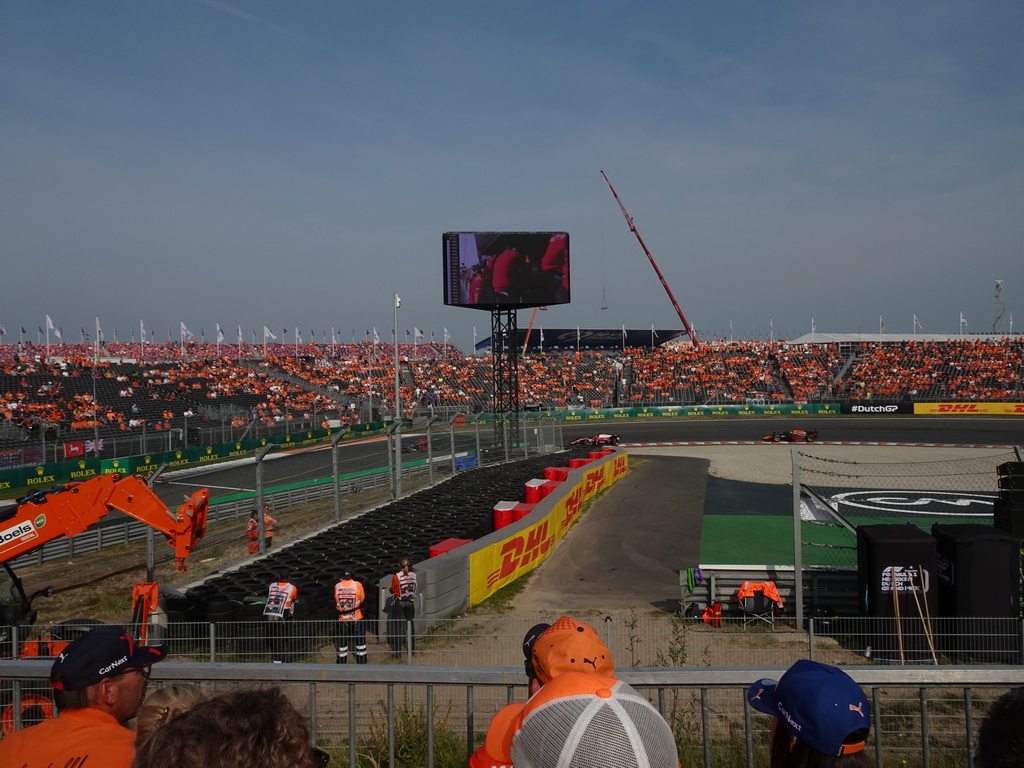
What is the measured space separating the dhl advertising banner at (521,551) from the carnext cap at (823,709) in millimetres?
10925

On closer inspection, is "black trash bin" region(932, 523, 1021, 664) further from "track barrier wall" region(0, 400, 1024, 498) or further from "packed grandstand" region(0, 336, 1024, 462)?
"packed grandstand" region(0, 336, 1024, 462)

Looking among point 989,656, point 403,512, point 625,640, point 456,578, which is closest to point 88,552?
point 403,512

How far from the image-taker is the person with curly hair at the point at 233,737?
5.69 feet

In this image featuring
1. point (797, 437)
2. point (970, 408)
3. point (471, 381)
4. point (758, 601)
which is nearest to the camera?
point (758, 601)

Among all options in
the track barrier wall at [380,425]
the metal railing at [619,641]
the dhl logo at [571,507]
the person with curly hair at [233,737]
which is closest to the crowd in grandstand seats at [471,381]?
the track barrier wall at [380,425]

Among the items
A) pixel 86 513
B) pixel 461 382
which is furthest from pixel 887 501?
pixel 461 382

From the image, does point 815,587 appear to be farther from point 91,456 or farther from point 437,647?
point 91,456

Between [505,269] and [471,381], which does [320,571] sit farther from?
[471,381]

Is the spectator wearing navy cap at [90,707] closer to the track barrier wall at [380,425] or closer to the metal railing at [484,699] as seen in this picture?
the metal railing at [484,699]

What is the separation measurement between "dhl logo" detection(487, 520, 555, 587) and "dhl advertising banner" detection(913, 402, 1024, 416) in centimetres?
4697

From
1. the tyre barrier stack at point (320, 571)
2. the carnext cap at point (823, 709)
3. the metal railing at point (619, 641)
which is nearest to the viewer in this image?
the carnext cap at point (823, 709)

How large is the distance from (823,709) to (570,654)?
2.73 ft

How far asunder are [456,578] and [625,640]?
3252 mm

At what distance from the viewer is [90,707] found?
8.80 feet
